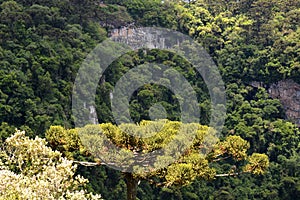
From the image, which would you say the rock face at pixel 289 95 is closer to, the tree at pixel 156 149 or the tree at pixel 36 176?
the tree at pixel 156 149

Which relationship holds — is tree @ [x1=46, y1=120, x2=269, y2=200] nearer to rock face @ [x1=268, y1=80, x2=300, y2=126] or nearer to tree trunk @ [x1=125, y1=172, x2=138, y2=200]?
tree trunk @ [x1=125, y1=172, x2=138, y2=200]

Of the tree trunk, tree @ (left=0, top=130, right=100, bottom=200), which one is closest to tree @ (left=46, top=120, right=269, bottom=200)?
the tree trunk

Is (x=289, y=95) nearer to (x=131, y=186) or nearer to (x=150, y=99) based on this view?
(x=150, y=99)

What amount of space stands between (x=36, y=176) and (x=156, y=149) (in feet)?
7.15

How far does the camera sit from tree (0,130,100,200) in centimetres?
977

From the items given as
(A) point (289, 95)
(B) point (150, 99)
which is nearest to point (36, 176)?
(B) point (150, 99)

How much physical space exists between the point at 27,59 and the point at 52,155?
93.5ft

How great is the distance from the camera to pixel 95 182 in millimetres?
35719

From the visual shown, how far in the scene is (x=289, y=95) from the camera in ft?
174

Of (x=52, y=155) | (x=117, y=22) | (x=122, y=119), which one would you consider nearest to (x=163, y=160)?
(x=52, y=155)

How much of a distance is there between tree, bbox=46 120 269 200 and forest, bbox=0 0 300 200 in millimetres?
23

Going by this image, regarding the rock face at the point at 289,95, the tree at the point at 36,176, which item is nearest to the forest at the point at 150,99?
the tree at the point at 36,176

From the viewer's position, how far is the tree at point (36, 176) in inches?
384

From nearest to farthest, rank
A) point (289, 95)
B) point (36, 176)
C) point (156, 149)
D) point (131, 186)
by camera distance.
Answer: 1. point (36, 176)
2. point (156, 149)
3. point (131, 186)
4. point (289, 95)
